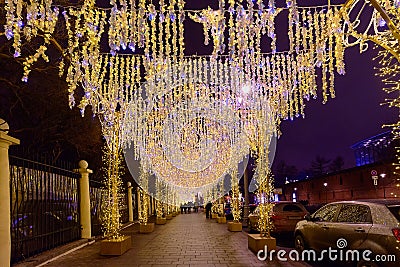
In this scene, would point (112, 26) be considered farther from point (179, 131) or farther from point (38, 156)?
point (179, 131)

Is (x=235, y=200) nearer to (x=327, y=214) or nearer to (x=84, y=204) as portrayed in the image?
(x=84, y=204)

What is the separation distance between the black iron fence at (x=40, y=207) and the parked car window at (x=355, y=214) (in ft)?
23.4

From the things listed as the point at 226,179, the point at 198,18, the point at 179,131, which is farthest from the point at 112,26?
the point at 226,179

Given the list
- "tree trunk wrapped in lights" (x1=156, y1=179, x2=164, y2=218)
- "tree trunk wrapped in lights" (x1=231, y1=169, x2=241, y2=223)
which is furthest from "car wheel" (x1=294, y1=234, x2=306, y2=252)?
"tree trunk wrapped in lights" (x1=156, y1=179, x2=164, y2=218)

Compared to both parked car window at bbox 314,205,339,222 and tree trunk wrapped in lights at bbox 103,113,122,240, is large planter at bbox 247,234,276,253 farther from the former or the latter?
tree trunk wrapped in lights at bbox 103,113,122,240

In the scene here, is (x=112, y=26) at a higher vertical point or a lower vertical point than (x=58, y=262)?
higher

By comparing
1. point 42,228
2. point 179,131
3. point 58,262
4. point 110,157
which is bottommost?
point 58,262

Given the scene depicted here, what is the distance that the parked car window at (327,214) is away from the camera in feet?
32.0

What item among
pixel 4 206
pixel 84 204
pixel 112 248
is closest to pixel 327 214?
pixel 112 248

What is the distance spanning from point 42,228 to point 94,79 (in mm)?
4375

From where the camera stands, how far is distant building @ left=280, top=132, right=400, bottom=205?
31259mm

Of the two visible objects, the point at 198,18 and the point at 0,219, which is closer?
the point at 0,219

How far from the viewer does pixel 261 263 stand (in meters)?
9.81

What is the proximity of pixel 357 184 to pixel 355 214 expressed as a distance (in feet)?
104
